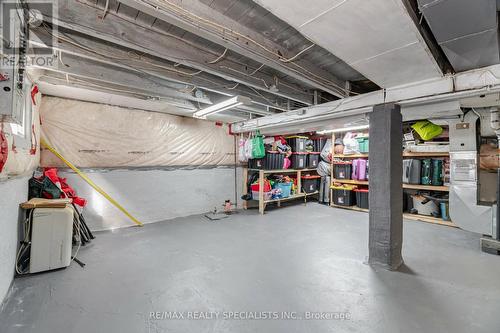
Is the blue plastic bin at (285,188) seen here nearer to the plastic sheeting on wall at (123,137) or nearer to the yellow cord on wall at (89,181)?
the plastic sheeting on wall at (123,137)

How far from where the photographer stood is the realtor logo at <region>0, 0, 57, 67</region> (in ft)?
4.13

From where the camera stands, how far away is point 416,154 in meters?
4.61

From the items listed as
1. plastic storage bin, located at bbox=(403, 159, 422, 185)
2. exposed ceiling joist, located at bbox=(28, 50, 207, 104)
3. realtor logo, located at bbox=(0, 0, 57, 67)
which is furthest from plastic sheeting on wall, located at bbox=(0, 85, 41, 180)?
plastic storage bin, located at bbox=(403, 159, 422, 185)

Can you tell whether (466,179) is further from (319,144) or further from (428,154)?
(319,144)

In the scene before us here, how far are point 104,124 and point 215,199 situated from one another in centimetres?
263

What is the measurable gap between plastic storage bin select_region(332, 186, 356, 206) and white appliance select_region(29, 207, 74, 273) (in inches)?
208

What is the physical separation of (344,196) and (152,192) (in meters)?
4.41

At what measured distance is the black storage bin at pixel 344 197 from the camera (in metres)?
5.46

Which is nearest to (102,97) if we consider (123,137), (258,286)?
(123,137)

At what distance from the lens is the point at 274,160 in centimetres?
517

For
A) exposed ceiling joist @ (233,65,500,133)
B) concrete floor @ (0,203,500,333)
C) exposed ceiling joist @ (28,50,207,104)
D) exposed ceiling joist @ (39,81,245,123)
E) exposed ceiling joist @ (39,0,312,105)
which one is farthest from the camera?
exposed ceiling joist @ (39,81,245,123)

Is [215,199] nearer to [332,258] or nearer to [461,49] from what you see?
[332,258]

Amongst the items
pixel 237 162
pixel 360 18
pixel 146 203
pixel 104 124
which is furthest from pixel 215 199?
pixel 360 18

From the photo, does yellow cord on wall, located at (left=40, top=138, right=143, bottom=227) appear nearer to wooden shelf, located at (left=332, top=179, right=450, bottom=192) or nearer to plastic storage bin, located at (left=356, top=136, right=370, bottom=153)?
wooden shelf, located at (left=332, top=179, right=450, bottom=192)
